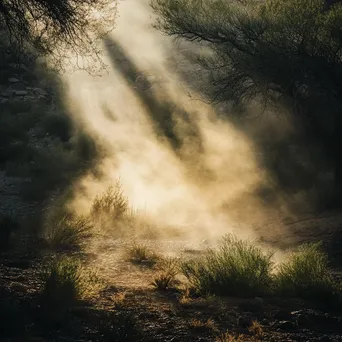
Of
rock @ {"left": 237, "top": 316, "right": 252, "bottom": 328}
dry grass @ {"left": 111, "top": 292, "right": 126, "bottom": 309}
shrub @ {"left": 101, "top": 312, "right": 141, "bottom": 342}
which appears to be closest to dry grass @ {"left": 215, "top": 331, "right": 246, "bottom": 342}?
rock @ {"left": 237, "top": 316, "right": 252, "bottom": 328}

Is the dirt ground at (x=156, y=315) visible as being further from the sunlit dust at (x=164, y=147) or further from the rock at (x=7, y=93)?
the rock at (x=7, y=93)

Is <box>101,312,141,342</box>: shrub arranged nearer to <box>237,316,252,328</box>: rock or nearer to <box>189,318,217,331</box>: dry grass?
<box>189,318,217,331</box>: dry grass

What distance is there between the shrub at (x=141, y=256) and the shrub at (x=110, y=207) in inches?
120

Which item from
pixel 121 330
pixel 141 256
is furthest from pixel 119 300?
pixel 141 256

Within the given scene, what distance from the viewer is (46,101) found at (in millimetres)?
28422

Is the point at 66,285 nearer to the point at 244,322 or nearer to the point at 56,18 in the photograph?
the point at 244,322

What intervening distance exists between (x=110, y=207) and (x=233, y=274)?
6355 mm

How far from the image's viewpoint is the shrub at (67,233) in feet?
33.8

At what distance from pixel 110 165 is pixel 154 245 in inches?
291

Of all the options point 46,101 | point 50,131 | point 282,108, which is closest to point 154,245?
point 282,108

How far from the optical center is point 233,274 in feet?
24.6

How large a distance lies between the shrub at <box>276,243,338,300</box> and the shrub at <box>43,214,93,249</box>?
4.40 metres

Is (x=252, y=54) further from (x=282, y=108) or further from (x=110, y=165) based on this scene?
(x=110, y=165)

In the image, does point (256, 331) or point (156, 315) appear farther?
point (156, 315)
